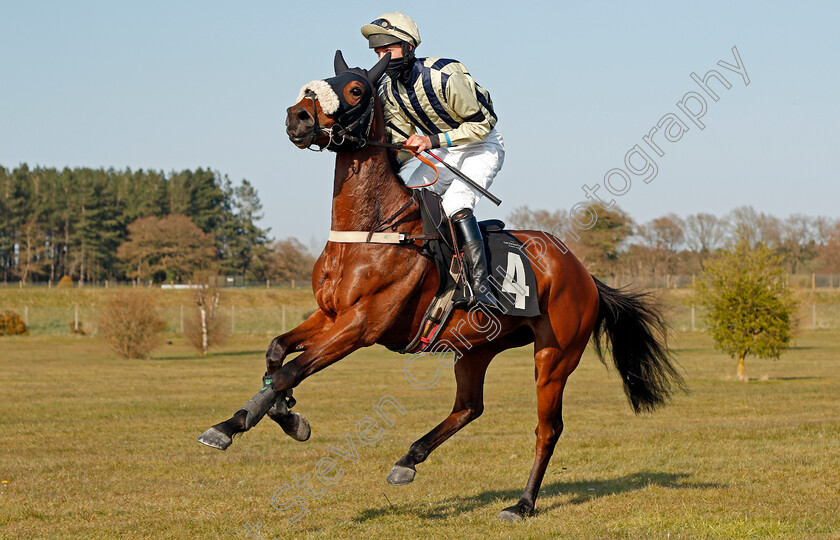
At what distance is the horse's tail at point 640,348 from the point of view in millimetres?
7703

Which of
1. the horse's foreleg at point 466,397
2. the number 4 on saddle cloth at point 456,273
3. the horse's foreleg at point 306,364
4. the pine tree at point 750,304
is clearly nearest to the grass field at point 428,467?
the horse's foreleg at point 466,397

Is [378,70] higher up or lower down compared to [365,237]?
higher up

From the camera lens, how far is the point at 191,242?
279 feet

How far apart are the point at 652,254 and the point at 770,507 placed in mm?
68930

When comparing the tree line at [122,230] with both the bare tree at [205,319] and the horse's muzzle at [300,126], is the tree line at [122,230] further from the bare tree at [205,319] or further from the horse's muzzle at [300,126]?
the horse's muzzle at [300,126]

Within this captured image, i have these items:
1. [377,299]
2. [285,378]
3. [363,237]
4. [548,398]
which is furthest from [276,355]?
[548,398]

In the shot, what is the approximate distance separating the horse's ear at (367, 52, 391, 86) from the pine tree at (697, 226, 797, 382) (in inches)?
789

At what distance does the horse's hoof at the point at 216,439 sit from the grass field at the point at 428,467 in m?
1.35

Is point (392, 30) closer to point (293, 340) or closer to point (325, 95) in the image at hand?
point (325, 95)

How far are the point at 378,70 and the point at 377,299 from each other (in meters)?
1.44

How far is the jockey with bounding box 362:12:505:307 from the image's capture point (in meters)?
5.62

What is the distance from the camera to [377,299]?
5316 mm

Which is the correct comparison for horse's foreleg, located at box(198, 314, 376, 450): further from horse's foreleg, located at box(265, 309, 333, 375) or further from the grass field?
the grass field

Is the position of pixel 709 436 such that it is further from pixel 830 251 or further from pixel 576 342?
pixel 830 251
